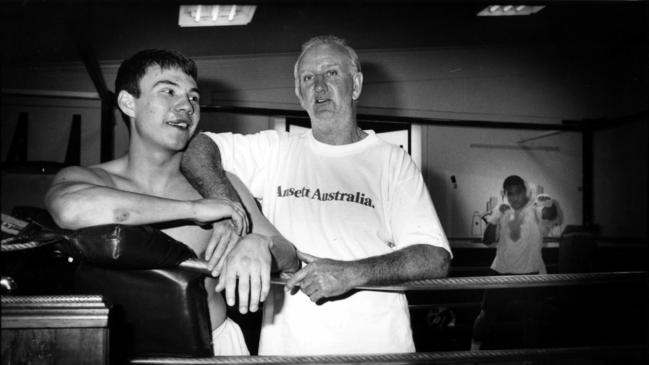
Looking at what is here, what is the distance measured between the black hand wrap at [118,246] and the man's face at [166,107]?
55 centimetres

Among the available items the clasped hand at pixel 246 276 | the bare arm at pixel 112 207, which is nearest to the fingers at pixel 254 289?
the clasped hand at pixel 246 276

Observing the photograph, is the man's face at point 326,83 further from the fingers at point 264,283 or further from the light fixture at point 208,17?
the light fixture at point 208,17

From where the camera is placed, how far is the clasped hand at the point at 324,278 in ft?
3.45

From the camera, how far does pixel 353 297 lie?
141 centimetres

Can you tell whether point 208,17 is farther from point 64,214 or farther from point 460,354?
point 460,354

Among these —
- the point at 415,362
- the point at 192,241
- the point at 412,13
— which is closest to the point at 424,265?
the point at 415,362

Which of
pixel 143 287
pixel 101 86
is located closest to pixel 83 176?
pixel 143 287

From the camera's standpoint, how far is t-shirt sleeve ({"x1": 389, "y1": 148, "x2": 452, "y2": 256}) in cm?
132

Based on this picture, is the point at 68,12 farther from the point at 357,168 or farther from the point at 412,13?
the point at 412,13

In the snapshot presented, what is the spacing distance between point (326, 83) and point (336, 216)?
42 centimetres

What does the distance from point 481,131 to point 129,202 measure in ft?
13.3

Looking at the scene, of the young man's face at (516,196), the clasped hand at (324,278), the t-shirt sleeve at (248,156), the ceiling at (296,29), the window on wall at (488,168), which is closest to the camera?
the clasped hand at (324,278)

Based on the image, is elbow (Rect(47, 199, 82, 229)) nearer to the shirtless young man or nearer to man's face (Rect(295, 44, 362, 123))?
the shirtless young man

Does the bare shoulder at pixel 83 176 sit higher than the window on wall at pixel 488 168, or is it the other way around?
the window on wall at pixel 488 168
